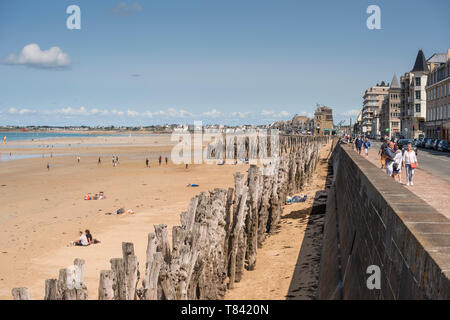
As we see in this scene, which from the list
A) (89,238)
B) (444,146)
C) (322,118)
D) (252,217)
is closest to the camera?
(252,217)

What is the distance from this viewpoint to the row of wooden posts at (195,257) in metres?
5.89

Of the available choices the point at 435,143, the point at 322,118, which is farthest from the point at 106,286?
the point at 322,118

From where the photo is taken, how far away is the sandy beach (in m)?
14.3

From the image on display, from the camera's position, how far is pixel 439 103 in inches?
2255

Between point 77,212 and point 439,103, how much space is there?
51.8 m

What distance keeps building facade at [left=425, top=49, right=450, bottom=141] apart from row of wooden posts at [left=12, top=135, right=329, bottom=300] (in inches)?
1845

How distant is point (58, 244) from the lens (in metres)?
17.1

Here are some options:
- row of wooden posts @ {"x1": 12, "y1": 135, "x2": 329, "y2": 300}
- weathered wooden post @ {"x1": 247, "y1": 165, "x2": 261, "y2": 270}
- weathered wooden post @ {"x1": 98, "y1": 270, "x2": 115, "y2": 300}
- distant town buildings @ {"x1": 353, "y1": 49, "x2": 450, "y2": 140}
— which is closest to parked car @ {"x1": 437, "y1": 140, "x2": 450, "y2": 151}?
distant town buildings @ {"x1": 353, "y1": 49, "x2": 450, "y2": 140}

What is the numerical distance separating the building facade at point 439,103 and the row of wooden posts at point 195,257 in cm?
4686

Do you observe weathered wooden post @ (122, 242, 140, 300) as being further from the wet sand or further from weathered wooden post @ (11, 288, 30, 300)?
the wet sand

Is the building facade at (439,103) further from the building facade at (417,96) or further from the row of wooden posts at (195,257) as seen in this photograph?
the row of wooden posts at (195,257)

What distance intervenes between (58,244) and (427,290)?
1664cm

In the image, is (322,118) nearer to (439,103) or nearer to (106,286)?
(439,103)
